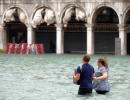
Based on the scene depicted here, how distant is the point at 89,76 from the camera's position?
29.4 m

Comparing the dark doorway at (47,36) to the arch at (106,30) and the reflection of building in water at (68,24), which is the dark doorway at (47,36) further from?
the arch at (106,30)

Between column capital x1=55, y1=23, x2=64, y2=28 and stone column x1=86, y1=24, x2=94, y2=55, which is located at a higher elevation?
column capital x1=55, y1=23, x2=64, y2=28

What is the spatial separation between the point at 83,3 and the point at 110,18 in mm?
5482

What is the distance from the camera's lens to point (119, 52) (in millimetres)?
75125

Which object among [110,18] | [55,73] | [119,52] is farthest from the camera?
[110,18]

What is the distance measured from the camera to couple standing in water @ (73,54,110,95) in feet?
95.7

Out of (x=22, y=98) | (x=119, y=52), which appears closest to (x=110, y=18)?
(x=119, y=52)

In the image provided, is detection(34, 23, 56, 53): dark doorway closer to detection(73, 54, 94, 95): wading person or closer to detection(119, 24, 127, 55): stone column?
detection(119, 24, 127, 55): stone column

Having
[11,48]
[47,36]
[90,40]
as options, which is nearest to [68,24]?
[47,36]

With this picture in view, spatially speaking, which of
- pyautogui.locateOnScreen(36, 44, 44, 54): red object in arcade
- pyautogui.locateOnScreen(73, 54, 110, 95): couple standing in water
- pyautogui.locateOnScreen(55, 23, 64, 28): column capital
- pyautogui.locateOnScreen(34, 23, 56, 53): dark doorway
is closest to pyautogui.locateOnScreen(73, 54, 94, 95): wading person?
pyautogui.locateOnScreen(73, 54, 110, 95): couple standing in water

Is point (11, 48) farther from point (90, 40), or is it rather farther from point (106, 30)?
point (106, 30)

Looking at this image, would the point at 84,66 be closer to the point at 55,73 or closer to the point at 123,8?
the point at 55,73

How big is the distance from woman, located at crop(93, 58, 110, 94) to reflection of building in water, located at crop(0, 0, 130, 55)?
45.3 meters

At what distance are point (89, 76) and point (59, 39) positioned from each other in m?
49.7
